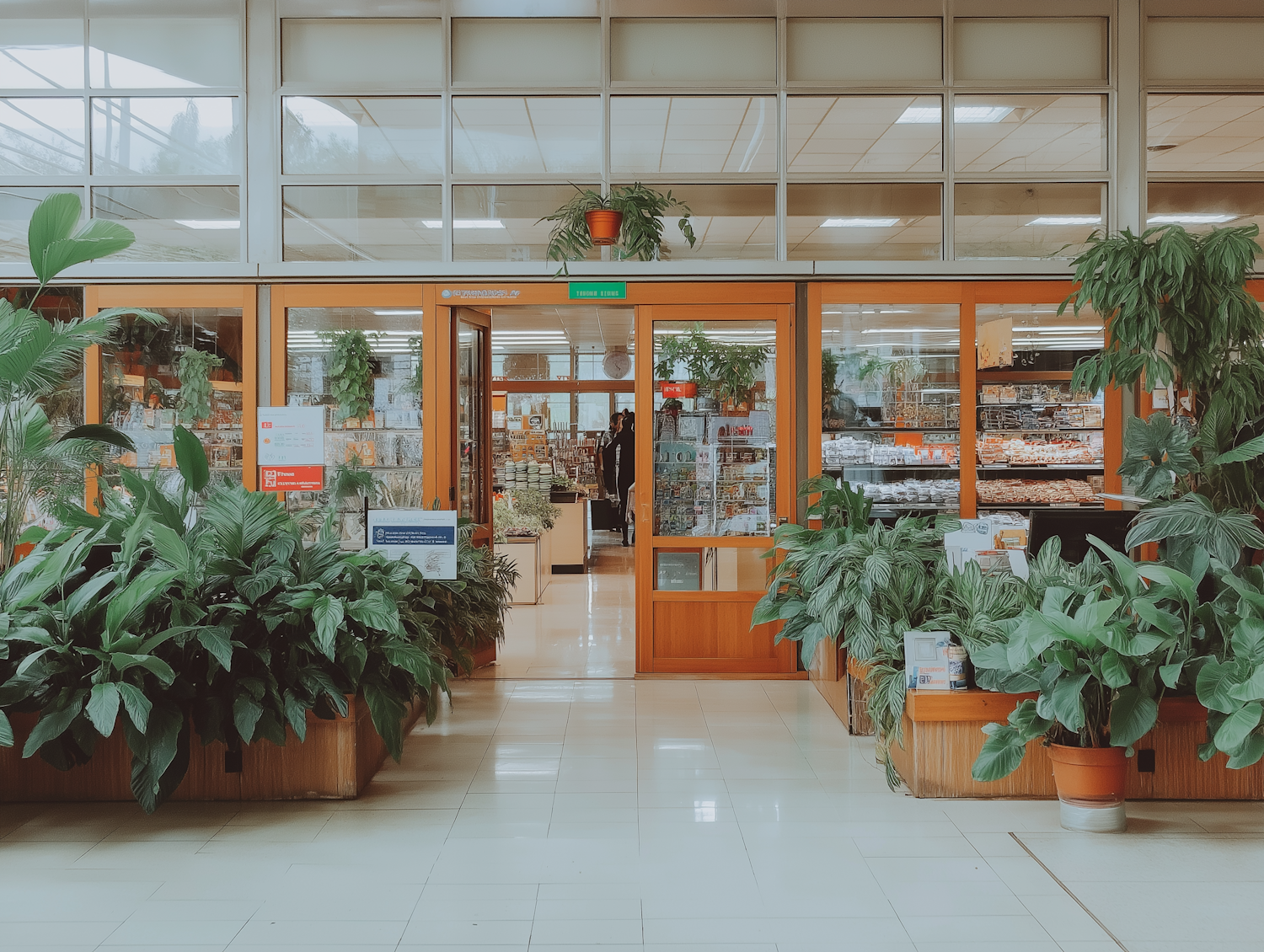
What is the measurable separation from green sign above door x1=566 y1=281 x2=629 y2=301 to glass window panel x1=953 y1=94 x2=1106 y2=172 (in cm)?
234

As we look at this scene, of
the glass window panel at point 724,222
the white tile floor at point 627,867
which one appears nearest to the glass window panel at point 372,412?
the glass window panel at point 724,222

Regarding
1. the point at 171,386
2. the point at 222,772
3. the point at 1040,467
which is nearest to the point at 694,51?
the point at 1040,467

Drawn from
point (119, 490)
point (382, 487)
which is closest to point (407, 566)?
point (382, 487)

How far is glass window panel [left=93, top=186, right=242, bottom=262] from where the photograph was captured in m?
6.28

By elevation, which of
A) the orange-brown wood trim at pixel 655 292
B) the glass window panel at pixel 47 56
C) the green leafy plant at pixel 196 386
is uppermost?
the glass window panel at pixel 47 56

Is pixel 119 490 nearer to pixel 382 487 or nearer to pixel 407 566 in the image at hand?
pixel 382 487

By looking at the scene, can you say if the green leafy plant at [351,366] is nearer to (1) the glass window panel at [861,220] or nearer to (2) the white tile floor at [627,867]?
(2) the white tile floor at [627,867]

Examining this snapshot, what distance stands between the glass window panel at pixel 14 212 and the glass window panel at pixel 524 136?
8.38ft

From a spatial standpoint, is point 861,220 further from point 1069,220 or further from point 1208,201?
point 1208,201

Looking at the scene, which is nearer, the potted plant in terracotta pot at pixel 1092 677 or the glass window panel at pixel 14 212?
the potted plant in terracotta pot at pixel 1092 677

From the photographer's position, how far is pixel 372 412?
6402 mm

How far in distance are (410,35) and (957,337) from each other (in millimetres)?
4038

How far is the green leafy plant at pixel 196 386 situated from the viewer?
6328mm

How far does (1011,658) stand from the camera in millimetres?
3615
